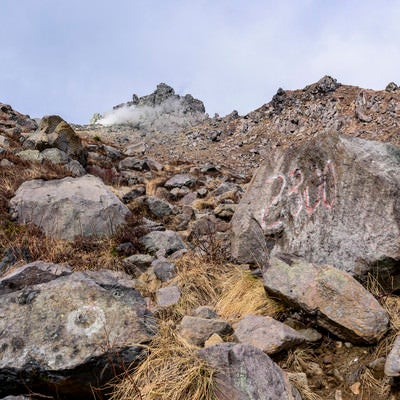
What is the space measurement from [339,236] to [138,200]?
22.1 ft

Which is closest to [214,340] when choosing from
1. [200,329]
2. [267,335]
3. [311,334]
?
[200,329]

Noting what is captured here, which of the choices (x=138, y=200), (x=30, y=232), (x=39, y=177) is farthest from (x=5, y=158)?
(x=30, y=232)

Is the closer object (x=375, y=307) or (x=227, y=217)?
(x=375, y=307)

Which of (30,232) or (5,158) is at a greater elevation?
(5,158)

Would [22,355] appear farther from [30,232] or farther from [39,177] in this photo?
[39,177]

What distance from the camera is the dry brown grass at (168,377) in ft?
9.26

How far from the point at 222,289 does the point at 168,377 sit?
2347mm

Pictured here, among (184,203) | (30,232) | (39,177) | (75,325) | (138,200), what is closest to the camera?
(75,325)

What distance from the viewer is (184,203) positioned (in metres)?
12.6

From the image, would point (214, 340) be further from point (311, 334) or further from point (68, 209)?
point (68, 209)

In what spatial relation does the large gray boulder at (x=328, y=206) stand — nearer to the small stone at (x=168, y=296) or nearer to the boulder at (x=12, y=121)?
the small stone at (x=168, y=296)

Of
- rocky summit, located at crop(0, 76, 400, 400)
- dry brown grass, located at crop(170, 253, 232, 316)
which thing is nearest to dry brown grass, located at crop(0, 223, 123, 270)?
rocky summit, located at crop(0, 76, 400, 400)

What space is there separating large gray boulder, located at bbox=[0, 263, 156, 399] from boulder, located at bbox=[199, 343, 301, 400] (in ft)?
2.38


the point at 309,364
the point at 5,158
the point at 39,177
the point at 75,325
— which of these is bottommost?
the point at 309,364
